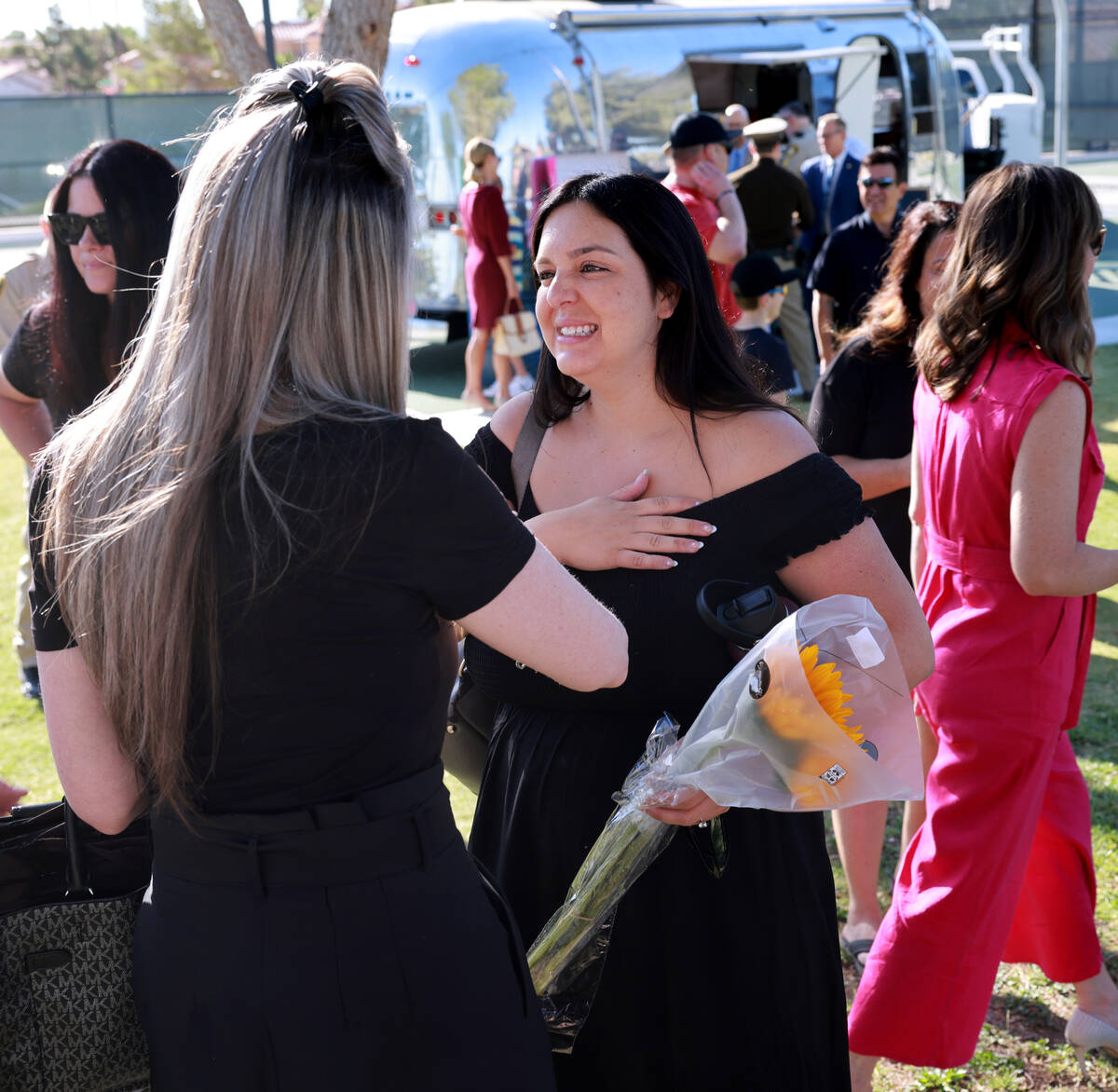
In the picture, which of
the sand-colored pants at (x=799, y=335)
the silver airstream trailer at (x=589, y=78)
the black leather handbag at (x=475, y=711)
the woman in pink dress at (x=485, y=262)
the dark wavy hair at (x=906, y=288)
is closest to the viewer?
the black leather handbag at (x=475, y=711)

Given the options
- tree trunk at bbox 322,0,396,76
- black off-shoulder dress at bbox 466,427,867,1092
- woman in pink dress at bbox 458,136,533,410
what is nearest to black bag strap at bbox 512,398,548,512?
black off-shoulder dress at bbox 466,427,867,1092

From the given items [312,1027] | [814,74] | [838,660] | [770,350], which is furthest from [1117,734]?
[814,74]

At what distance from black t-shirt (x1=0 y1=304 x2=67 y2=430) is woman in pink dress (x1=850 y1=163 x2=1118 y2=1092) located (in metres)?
2.43

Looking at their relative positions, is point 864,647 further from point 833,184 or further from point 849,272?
point 833,184

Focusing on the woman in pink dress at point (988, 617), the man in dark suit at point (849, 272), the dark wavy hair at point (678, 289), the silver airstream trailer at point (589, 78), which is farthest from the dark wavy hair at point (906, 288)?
the silver airstream trailer at point (589, 78)

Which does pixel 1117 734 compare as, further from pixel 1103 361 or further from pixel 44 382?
pixel 1103 361

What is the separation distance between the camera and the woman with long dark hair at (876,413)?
3.28 m

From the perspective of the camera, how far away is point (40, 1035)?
5.20 ft

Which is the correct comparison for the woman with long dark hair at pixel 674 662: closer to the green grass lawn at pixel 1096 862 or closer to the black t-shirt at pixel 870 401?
the green grass lawn at pixel 1096 862

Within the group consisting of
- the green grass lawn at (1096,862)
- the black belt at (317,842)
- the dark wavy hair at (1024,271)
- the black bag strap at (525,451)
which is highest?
the dark wavy hair at (1024,271)

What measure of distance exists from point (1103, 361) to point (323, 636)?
Answer: 11.5 meters

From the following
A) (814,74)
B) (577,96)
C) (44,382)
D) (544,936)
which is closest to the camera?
(544,936)

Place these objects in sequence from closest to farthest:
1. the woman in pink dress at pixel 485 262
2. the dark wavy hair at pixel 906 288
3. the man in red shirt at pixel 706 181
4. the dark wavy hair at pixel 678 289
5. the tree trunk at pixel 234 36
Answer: the dark wavy hair at pixel 678 289 → the dark wavy hair at pixel 906 288 → the man in red shirt at pixel 706 181 → the tree trunk at pixel 234 36 → the woman in pink dress at pixel 485 262

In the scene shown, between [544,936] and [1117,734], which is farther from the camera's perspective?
[1117,734]
